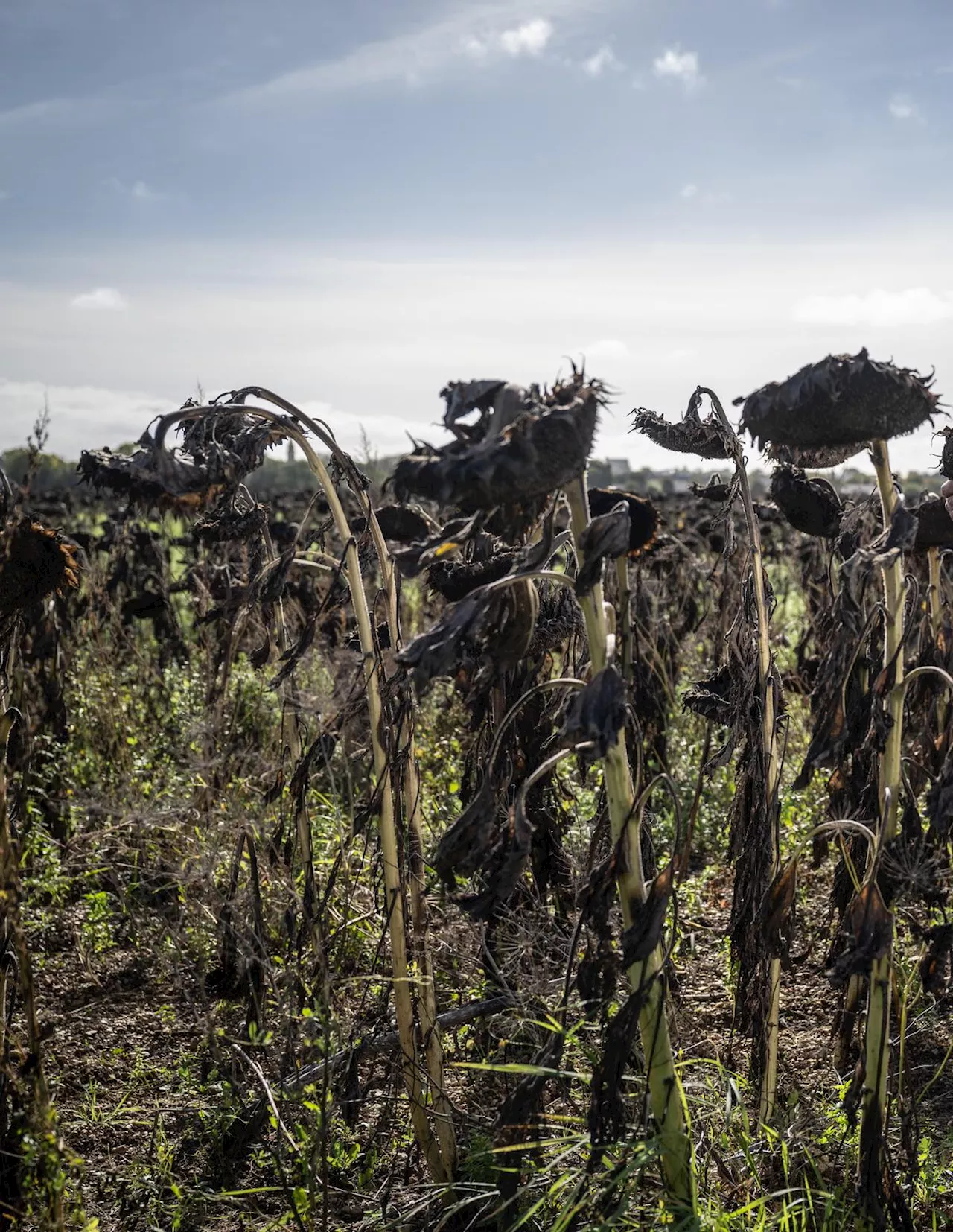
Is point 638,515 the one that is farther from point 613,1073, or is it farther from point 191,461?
point 613,1073

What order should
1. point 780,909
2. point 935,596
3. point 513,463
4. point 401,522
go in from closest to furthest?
point 513,463
point 780,909
point 935,596
point 401,522

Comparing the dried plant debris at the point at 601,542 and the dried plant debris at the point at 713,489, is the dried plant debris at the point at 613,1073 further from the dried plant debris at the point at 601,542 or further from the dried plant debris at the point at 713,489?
the dried plant debris at the point at 713,489

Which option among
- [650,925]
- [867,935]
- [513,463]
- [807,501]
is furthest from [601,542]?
[807,501]

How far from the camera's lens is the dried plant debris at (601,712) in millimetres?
1729

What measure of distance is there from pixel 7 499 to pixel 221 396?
0.67 metres

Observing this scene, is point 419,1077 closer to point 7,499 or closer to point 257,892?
point 257,892

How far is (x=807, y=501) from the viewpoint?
2707 millimetres

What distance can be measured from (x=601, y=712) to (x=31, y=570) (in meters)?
1.49

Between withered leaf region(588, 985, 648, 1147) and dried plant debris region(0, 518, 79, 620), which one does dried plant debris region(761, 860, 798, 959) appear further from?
dried plant debris region(0, 518, 79, 620)

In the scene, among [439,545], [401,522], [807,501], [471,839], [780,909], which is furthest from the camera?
[401,522]

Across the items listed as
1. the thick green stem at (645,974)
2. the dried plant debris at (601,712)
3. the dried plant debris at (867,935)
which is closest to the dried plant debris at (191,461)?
the thick green stem at (645,974)

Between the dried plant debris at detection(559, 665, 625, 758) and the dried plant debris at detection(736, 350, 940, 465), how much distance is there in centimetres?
65

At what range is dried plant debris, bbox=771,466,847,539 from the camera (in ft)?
8.69

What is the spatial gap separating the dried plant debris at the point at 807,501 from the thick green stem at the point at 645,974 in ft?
2.82
